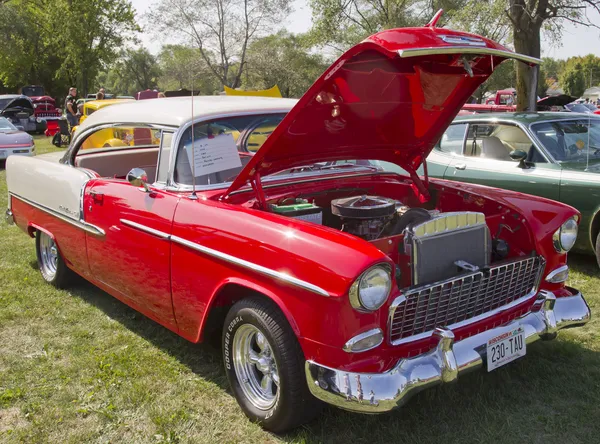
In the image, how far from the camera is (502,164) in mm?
5438

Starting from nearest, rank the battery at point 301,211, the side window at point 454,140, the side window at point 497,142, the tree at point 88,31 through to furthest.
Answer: the battery at point 301,211 → the side window at point 497,142 → the side window at point 454,140 → the tree at point 88,31

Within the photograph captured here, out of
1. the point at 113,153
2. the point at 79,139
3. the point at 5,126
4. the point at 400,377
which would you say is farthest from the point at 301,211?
the point at 5,126

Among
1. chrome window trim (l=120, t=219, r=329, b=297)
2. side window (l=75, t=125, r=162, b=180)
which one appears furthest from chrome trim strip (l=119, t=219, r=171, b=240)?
side window (l=75, t=125, r=162, b=180)

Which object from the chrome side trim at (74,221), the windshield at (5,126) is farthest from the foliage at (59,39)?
the chrome side trim at (74,221)

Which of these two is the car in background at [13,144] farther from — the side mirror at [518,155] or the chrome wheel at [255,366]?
the chrome wheel at [255,366]

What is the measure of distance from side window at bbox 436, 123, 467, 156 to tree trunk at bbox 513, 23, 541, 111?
4373 millimetres

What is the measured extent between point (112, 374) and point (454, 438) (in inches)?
73.6

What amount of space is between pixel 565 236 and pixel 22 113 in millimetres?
22036

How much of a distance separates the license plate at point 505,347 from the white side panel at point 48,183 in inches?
107

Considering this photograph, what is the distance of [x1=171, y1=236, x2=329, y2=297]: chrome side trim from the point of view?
2.30 m

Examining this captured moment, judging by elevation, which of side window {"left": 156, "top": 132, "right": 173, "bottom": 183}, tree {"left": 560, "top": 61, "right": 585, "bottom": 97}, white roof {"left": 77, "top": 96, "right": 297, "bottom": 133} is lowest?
side window {"left": 156, "top": 132, "right": 173, "bottom": 183}

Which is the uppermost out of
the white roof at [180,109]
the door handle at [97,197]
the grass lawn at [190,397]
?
the white roof at [180,109]

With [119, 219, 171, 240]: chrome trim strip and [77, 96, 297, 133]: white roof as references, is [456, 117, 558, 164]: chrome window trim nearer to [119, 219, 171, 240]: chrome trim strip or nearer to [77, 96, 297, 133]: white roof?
[77, 96, 297, 133]: white roof

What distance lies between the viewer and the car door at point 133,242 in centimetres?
311
